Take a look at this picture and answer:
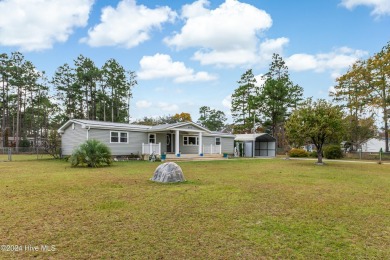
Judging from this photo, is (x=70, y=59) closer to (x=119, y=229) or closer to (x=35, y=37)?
(x=35, y=37)

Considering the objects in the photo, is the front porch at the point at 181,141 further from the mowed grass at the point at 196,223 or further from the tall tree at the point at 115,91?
the tall tree at the point at 115,91

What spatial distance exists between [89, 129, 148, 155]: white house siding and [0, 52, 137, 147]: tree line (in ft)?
69.0

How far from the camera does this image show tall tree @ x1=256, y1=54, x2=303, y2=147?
39119 millimetres

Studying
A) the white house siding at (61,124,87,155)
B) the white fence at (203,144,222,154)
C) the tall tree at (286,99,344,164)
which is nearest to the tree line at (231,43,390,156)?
the tall tree at (286,99,344,164)

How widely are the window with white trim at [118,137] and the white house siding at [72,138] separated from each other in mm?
2084

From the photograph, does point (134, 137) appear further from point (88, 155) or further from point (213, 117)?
point (213, 117)

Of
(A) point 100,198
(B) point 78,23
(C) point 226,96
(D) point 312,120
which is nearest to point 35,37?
(B) point 78,23

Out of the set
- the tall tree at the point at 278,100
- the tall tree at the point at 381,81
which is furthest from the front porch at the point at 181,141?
the tall tree at the point at 381,81

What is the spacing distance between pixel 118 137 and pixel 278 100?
27.1 metres

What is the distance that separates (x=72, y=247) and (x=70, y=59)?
150ft

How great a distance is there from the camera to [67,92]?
143ft

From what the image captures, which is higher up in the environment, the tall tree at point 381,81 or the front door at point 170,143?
the tall tree at point 381,81

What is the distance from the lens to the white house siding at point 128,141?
810 inches

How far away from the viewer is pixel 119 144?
21.7 metres
